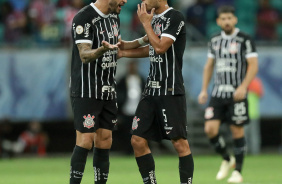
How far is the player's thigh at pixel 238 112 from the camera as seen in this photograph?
11320 millimetres

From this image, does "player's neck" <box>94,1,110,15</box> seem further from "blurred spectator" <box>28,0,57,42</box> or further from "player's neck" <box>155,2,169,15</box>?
"blurred spectator" <box>28,0,57,42</box>

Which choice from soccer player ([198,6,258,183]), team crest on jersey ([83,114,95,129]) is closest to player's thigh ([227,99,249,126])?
soccer player ([198,6,258,183])

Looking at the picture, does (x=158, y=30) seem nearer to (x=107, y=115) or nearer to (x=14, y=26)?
(x=107, y=115)

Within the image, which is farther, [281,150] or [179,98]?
[281,150]

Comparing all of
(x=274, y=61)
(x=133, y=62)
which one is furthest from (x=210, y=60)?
(x=274, y=61)

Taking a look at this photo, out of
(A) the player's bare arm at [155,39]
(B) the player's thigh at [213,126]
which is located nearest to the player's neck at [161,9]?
(A) the player's bare arm at [155,39]

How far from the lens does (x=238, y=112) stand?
11.3 metres

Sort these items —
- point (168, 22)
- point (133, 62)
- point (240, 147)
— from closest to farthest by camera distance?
point (168, 22)
point (240, 147)
point (133, 62)

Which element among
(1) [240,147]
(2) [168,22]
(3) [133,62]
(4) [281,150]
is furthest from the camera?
(4) [281,150]

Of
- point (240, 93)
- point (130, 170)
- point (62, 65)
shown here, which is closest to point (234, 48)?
point (240, 93)

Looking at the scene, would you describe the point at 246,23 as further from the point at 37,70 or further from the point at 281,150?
the point at 37,70

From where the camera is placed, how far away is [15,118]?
685 inches

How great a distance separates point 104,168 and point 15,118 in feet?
29.9

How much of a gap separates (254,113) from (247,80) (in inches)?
247
